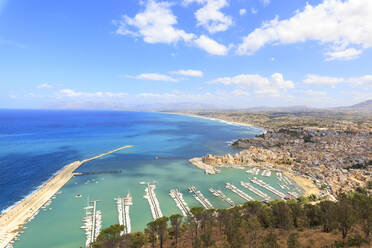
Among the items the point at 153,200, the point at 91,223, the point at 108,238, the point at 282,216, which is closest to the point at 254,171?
the point at 153,200

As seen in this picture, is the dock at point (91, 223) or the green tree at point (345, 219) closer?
the green tree at point (345, 219)

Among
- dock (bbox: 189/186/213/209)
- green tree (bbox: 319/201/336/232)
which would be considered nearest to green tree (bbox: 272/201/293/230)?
green tree (bbox: 319/201/336/232)

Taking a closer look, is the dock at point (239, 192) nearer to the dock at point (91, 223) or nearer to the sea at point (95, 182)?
the sea at point (95, 182)

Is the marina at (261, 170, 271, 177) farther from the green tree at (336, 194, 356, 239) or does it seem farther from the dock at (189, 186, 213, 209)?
the green tree at (336, 194, 356, 239)

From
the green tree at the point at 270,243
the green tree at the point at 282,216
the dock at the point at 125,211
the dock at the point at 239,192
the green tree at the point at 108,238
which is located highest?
the green tree at the point at 270,243

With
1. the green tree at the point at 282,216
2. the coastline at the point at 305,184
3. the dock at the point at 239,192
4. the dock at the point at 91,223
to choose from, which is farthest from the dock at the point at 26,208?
the coastline at the point at 305,184

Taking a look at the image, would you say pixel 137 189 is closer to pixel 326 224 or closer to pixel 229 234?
pixel 229 234

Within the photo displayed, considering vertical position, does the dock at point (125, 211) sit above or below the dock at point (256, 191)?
above

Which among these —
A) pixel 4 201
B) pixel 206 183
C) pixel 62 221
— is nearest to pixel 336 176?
pixel 206 183
